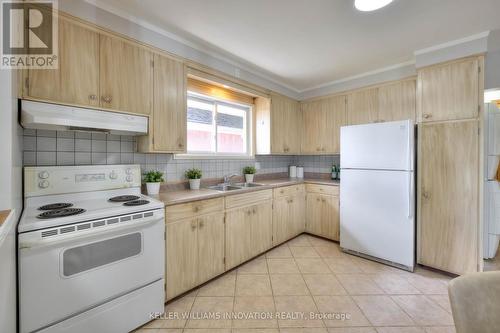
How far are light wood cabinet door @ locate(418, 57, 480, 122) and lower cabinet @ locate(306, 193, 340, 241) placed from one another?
1533mm

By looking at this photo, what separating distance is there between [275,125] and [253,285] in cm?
229

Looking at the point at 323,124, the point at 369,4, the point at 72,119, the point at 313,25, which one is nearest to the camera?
the point at 72,119

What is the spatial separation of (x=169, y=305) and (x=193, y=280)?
0.87 feet

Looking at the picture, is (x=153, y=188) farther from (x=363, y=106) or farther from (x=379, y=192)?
(x=363, y=106)

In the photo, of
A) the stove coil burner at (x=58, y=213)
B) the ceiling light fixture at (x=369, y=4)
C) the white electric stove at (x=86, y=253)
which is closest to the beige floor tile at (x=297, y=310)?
the white electric stove at (x=86, y=253)

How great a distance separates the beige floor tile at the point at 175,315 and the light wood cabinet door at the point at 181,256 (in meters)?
0.08

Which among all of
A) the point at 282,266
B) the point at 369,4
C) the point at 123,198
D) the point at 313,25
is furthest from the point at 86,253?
the point at 369,4

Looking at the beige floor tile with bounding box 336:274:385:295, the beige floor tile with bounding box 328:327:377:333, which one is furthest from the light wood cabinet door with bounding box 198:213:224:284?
the beige floor tile with bounding box 336:274:385:295

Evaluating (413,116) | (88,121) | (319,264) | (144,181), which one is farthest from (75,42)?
(413,116)

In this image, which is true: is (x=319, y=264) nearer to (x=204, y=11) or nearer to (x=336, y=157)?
(x=336, y=157)

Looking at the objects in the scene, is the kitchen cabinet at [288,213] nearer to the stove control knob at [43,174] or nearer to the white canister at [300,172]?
the white canister at [300,172]

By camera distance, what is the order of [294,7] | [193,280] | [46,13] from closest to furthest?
[46,13], [294,7], [193,280]

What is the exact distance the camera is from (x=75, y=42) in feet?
5.18

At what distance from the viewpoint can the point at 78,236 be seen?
1.28 m
